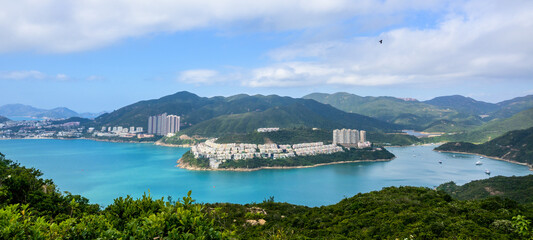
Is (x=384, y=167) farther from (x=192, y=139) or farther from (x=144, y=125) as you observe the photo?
(x=144, y=125)

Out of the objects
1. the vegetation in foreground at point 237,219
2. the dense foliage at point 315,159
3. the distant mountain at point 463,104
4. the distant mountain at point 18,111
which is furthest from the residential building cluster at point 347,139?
the distant mountain at point 18,111

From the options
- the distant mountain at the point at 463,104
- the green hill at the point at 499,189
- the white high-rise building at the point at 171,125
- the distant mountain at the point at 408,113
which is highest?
the distant mountain at the point at 463,104

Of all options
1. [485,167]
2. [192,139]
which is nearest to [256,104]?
[192,139]

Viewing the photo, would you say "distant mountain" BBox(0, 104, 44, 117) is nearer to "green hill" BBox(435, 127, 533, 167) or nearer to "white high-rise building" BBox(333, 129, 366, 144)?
"white high-rise building" BBox(333, 129, 366, 144)

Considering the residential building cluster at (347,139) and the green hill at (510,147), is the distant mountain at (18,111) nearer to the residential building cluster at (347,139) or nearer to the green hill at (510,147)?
the residential building cluster at (347,139)

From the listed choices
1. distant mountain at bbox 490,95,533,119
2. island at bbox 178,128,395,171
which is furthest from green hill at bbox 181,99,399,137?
distant mountain at bbox 490,95,533,119

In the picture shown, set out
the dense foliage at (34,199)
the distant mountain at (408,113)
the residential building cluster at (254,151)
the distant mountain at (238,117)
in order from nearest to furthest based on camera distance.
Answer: the dense foliage at (34,199)
the residential building cluster at (254,151)
the distant mountain at (238,117)
the distant mountain at (408,113)

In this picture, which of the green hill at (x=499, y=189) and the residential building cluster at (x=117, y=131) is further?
the residential building cluster at (x=117, y=131)
